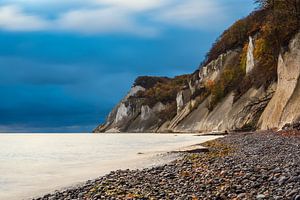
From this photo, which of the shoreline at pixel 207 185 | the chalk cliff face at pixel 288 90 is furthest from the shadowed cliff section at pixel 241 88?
the shoreline at pixel 207 185

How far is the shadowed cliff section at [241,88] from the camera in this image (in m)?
33.1

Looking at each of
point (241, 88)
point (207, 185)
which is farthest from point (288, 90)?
point (241, 88)

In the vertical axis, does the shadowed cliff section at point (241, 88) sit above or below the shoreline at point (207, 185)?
above

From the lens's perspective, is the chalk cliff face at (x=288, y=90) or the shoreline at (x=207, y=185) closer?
the shoreline at (x=207, y=185)

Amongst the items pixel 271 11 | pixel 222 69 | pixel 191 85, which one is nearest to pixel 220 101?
pixel 222 69

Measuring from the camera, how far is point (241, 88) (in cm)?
6275

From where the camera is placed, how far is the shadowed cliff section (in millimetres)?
33094

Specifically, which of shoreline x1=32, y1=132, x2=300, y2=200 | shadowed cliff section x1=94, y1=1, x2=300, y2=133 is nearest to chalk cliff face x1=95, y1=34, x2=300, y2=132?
shadowed cliff section x1=94, y1=1, x2=300, y2=133

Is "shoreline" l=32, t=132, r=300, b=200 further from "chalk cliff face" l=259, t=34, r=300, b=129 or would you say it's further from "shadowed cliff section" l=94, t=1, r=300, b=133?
"shadowed cliff section" l=94, t=1, r=300, b=133

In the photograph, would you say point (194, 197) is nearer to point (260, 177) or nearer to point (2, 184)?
point (260, 177)

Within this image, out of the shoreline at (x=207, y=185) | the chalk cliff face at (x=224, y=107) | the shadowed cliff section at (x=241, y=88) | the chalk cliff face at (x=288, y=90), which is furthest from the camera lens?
the shadowed cliff section at (x=241, y=88)

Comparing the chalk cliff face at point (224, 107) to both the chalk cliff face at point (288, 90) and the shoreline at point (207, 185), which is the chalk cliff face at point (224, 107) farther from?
the shoreline at point (207, 185)

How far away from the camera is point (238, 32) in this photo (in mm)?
82500

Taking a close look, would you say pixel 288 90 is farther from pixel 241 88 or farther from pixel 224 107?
pixel 224 107
